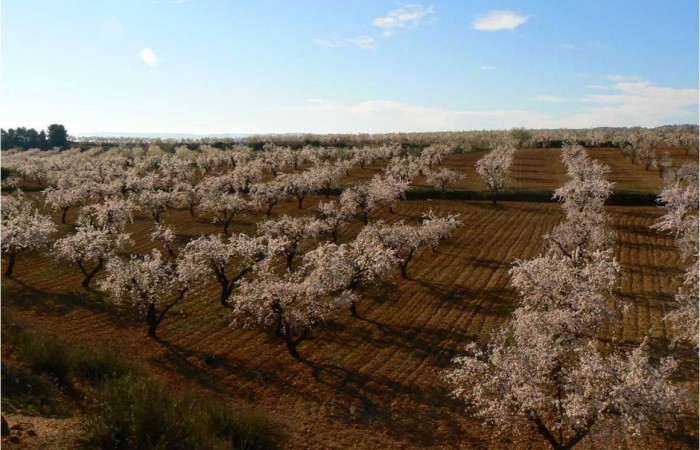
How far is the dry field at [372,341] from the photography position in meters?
28.5

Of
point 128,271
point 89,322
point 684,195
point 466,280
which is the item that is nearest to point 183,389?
point 128,271

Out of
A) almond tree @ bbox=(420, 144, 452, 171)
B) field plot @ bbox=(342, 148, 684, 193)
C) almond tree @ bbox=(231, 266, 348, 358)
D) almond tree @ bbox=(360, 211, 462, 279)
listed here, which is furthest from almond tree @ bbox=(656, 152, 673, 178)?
almond tree @ bbox=(231, 266, 348, 358)

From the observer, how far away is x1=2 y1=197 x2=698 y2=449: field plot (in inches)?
1126

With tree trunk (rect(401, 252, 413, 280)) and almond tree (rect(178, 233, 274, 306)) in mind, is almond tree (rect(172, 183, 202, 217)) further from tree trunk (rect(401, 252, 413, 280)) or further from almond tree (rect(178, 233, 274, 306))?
tree trunk (rect(401, 252, 413, 280))

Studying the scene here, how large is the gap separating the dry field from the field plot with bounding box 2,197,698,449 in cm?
10

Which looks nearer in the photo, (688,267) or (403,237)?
(688,267)

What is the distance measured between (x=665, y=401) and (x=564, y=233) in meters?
31.6

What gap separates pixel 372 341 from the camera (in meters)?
39.0

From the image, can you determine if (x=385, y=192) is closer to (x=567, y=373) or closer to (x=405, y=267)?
(x=405, y=267)

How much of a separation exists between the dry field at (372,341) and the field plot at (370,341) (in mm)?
102

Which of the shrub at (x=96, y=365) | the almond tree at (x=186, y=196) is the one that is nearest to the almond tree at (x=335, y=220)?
the almond tree at (x=186, y=196)

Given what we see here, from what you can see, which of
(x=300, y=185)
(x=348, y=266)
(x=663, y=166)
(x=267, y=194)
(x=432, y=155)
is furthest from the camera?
(x=432, y=155)

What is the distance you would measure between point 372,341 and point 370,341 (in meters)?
0.16

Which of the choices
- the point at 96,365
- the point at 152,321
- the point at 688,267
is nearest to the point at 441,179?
the point at 688,267
